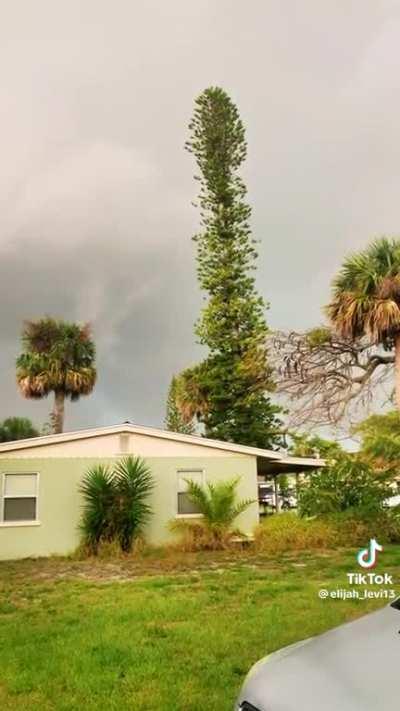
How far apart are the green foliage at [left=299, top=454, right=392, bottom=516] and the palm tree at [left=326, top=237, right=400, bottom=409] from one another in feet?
7.17

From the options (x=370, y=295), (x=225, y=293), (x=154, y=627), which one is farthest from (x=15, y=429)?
(x=154, y=627)

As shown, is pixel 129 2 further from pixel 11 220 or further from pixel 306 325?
pixel 306 325

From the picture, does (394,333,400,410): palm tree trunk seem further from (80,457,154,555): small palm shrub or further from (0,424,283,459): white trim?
(80,457,154,555): small palm shrub

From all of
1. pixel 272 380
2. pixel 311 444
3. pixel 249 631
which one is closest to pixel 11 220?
pixel 272 380

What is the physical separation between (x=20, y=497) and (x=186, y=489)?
437 centimetres

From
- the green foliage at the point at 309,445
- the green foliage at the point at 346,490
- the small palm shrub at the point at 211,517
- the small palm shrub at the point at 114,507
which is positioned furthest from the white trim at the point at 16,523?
the green foliage at the point at 309,445

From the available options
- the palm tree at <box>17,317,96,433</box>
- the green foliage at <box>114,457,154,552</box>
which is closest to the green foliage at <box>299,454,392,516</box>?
the green foliage at <box>114,457,154,552</box>

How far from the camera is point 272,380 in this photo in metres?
19.4

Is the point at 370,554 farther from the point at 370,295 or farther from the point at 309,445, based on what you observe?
the point at 309,445

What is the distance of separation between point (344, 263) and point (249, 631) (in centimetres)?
1266

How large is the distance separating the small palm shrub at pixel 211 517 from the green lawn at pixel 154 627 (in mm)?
3182

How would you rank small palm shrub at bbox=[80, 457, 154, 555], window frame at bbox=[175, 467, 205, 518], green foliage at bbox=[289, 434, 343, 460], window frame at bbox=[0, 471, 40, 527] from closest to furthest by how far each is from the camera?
small palm shrub at bbox=[80, 457, 154, 555] → window frame at bbox=[0, 471, 40, 527] → window frame at bbox=[175, 467, 205, 518] → green foliage at bbox=[289, 434, 343, 460]

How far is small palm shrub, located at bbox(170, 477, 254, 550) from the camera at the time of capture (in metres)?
14.3

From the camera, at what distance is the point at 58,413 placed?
27.0 meters
